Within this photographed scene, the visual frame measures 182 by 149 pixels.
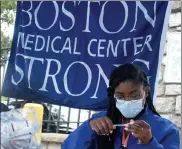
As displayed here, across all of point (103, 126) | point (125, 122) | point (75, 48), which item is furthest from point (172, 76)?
point (103, 126)

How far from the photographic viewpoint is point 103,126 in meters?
2.33

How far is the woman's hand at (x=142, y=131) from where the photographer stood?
2.22 meters

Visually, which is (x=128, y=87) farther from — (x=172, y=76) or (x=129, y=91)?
(x=172, y=76)

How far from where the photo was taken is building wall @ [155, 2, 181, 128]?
13.0 ft

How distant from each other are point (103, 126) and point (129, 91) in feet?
0.72

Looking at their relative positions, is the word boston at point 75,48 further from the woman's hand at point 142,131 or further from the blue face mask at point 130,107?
the woman's hand at point 142,131

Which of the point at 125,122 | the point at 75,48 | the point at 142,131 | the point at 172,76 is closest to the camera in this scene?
the point at 142,131

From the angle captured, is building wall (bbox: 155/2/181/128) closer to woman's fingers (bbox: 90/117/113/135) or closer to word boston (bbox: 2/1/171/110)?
word boston (bbox: 2/1/171/110)

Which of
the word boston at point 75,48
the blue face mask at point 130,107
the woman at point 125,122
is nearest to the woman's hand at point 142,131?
the woman at point 125,122

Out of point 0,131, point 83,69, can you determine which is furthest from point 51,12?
point 0,131

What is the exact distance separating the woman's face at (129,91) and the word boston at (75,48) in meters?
0.81

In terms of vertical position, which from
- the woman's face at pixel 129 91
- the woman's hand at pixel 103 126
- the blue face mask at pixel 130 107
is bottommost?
the woman's hand at pixel 103 126

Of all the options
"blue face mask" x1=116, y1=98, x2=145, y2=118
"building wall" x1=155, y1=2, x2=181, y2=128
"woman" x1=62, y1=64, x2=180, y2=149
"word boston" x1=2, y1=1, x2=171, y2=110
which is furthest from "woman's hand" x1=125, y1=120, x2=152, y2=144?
"building wall" x1=155, y1=2, x2=181, y2=128

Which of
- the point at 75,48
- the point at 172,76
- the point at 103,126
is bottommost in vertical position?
the point at 103,126
